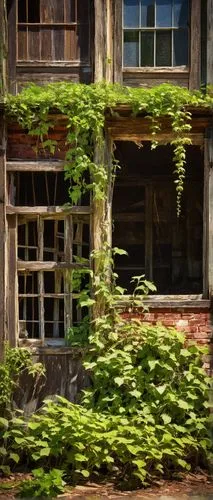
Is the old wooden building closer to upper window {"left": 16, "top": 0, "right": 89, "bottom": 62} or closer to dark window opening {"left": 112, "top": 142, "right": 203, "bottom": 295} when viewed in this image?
upper window {"left": 16, "top": 0, "right": 89, "bottom": 62}

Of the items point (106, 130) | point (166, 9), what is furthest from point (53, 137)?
point (166, 9)

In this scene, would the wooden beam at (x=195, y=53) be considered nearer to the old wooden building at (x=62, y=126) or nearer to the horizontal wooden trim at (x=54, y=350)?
the old wooden building at (x=62, y=126)

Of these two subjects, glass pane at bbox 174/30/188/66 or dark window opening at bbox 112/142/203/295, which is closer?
glass pane at bbox 174/30/188/66

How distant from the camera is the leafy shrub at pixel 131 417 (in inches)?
297

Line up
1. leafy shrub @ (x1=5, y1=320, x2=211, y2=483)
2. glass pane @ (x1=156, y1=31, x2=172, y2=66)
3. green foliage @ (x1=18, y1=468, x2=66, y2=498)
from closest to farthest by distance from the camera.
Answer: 1. green foliage @ (x1=18, y1=468, x2=66, y2=498)
2. leafy shrub @ (x1=5, y1=320, x2=211, y2=483)
3. glass pane @ (x1=156, y1=31, x2=172, y2=66)

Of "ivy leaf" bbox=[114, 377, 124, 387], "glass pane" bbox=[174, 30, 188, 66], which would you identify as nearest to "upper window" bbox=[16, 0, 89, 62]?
"glass pane" bbox=[174, 30, 188, 66]

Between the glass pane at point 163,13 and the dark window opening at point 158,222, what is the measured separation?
2931 mm

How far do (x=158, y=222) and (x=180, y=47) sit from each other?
3729mm

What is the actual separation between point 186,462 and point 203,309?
1.93 metres

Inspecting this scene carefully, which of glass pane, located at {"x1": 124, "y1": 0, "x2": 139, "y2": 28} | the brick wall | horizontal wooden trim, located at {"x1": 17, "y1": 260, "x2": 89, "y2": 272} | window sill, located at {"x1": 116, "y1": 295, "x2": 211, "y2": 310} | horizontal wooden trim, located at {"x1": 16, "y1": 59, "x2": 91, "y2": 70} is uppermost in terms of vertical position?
glass pane, located at {"x1": 124, "y1": 0, "x2": 139, "y2": 28}

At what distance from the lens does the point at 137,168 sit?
11555mm

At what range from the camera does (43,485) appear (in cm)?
704

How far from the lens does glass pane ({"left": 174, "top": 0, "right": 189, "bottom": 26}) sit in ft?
28.8

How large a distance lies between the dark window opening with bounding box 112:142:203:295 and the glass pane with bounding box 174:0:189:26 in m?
2.96
